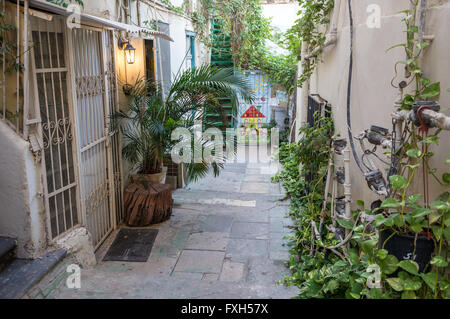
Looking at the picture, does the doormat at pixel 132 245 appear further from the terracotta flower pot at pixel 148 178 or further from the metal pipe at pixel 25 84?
the metal pipe at pixel 25 84

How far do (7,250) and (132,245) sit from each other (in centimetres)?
194

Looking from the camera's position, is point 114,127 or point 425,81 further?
point 114,127

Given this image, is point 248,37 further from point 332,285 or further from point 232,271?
point 332,285

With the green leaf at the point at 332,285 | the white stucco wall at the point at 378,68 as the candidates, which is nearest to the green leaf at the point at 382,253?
the white stucco wall at the point at 378,68

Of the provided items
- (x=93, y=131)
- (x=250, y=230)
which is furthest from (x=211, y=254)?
(x=93, y=131)

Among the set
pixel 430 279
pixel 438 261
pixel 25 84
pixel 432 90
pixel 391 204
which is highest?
pixel 25 84

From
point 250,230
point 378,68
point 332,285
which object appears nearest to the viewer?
point 332,285

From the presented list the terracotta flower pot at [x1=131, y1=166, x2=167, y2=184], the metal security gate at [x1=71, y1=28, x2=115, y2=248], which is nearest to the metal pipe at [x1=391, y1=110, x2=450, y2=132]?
the metal security gate at [x1=71, y1=28, x2=115, y2=248]

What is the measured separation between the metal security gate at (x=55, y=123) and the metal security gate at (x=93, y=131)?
0.59ft

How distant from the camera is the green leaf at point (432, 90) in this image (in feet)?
7.31

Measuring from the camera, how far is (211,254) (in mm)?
4898

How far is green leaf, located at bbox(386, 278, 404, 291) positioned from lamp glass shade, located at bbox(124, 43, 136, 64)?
469cm

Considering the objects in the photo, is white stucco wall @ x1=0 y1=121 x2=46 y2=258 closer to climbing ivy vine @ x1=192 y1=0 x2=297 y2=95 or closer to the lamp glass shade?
the lamp glass shade
